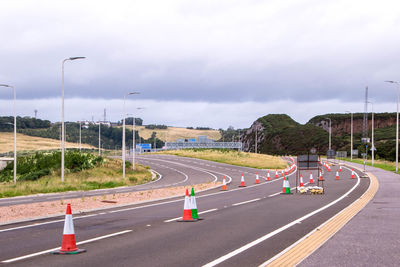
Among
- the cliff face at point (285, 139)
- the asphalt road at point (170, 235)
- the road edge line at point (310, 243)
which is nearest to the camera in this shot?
the road edge line at point (310, 243)

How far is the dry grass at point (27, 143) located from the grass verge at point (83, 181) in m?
78.3

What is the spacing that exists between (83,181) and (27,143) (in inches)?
4375

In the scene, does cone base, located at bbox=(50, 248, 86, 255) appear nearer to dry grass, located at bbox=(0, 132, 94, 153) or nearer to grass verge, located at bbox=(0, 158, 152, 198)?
grass verge, located at bbox=(0, 158, 152, 198)

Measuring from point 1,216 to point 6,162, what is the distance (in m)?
58.9

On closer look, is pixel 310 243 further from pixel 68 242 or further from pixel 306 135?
pixel 306 135

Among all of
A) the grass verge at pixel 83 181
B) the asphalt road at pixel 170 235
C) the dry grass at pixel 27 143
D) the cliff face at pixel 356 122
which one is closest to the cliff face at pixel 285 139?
the cliff face at pixel 356 122

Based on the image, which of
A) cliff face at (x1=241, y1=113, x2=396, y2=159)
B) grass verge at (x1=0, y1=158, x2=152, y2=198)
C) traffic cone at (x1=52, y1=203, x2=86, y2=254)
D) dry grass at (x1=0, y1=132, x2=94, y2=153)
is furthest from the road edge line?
cliff face at (x1=241, y1=113, x2=396, y2=159)

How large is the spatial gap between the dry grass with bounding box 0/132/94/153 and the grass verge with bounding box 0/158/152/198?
78330mm

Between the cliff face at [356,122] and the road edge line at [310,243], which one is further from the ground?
the cliff face at [356,122]

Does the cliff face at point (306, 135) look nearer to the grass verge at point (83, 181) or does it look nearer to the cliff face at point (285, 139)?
the cliff face at point (285, 139)

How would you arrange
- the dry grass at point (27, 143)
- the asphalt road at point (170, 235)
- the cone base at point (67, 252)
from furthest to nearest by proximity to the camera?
the dry grass at point (27, 143) < the cone base at point (67, 252) < the asphalt road at point (170, 235)

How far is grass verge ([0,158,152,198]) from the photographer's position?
3317 centimetres

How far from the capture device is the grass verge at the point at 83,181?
109ft

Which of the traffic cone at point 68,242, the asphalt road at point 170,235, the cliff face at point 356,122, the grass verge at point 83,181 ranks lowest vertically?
the grass verge at point 83,181
